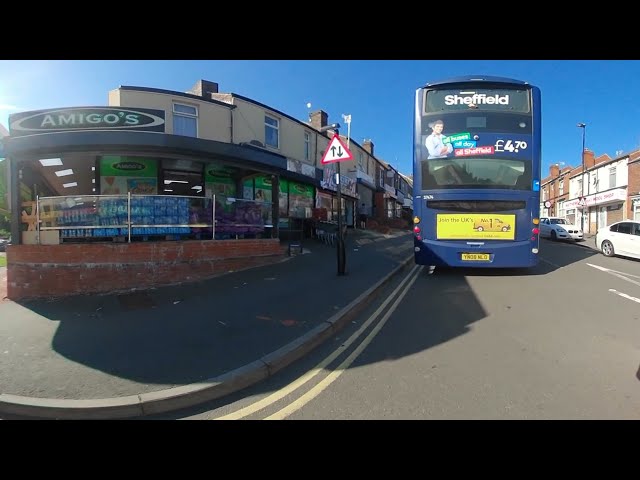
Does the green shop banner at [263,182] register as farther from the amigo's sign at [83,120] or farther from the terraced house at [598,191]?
the terraced house at [598,191]

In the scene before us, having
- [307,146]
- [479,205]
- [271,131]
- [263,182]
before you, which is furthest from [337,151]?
[307,146]

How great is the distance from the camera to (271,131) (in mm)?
16453

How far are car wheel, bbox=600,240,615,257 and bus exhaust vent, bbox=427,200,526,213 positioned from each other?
8.07 meters

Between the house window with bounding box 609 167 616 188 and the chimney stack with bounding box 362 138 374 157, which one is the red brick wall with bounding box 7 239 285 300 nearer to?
the chimney stack with bounding box 362 138 374 157

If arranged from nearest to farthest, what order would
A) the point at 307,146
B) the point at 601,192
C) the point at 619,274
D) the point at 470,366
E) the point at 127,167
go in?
1. the point at 470,366
2. the point at 619,274
3. the point at 127,167
4. the point at 307,146
5. the point at 601,192

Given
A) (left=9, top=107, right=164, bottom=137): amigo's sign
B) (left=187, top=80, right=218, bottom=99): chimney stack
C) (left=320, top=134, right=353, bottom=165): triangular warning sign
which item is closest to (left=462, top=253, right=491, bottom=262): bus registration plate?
(left=320, top=134, right=353, bottom=165): triangular warning sign

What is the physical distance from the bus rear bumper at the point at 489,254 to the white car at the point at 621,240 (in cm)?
671

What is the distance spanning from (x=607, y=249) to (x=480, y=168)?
9.22 metres

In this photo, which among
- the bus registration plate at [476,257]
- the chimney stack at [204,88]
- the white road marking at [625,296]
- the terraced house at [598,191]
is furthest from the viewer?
the terraced house at [598,191]

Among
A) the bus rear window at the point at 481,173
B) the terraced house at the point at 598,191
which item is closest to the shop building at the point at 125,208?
the bus rear window at the point at 481,173

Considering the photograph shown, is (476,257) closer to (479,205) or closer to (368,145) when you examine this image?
(479,205)

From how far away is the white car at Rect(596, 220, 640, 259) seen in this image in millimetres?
11938

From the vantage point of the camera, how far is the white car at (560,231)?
20172 mm

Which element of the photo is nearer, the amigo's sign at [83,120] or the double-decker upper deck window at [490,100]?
the double-decker upper deck window at [490,100]
